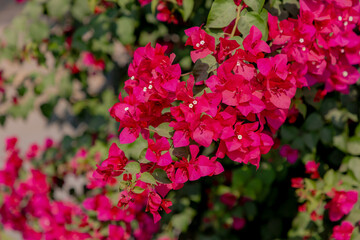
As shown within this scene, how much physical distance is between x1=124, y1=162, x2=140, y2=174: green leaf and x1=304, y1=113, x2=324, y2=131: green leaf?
0.75 m

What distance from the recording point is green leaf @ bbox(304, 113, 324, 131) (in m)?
1.36

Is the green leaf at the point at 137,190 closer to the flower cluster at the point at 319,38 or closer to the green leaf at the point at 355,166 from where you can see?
the flower cluster at the point at 319,38

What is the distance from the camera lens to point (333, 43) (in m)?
1.02

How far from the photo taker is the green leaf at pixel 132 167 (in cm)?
79

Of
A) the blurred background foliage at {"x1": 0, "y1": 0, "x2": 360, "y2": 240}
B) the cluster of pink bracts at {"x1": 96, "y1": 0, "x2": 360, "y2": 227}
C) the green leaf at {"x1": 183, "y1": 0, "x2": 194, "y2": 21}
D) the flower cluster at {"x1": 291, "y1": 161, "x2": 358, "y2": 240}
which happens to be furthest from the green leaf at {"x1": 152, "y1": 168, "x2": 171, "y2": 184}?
the flower cluster at {"x1": 291, "y1": 161, "x2": 358, "y2": 240}

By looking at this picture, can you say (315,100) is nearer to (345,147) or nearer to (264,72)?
(345,147)

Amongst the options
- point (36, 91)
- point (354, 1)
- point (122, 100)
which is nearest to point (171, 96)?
point (122, 100)

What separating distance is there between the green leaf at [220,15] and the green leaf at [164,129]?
23cm

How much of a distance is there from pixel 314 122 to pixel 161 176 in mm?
745

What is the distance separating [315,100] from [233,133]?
1.81ft

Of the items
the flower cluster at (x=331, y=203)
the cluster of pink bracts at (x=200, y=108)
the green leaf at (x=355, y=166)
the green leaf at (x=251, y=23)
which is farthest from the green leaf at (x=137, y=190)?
the green leaf at (x=355, y=166)

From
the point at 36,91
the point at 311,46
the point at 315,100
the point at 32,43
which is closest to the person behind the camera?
the point at 311,46

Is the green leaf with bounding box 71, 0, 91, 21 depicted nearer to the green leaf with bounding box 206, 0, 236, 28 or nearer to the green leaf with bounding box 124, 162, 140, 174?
the green leaf with bounding box 206, 0, 236, 28

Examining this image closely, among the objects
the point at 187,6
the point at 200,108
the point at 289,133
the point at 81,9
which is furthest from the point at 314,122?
the point at 81,9
